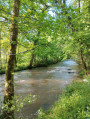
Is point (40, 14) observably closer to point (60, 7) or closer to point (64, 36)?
point (60, 7)

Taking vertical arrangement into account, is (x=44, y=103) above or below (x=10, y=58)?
below

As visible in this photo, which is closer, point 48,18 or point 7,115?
point 48,18

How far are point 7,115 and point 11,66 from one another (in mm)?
1814

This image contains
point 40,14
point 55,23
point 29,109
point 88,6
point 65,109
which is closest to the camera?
point 40,14

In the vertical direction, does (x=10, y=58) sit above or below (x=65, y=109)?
above

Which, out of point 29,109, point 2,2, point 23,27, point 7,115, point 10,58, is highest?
point 2,2

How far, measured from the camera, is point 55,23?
221 cm

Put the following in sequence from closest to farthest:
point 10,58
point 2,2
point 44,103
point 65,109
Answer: point 2,2 → point 10,58 → point 65,109 → point 44,103

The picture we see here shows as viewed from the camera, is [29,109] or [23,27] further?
[29,109]

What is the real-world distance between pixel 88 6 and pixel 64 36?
666 cm

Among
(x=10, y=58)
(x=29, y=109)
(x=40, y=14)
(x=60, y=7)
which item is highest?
(x=60, y=7)

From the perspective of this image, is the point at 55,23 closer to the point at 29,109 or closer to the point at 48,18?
the point at 48,18

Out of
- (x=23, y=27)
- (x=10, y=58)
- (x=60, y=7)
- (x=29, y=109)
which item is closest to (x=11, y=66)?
(x=10, y=58)

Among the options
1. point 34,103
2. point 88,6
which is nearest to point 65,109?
point 34,103
